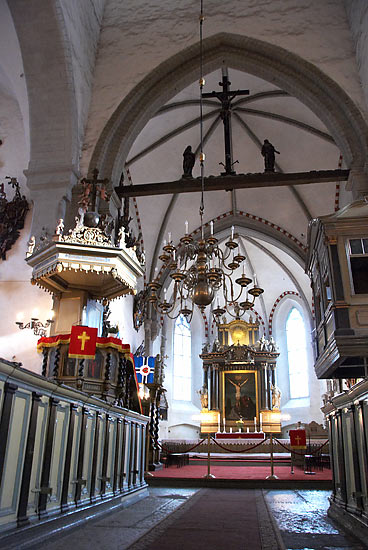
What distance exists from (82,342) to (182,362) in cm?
1267

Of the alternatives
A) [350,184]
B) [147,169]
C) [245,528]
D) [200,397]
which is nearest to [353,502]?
[245,528]

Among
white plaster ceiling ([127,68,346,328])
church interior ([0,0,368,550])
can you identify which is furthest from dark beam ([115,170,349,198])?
white plaster ceiling ([127,68,346,328])

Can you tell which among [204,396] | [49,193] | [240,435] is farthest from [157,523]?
[204,396]

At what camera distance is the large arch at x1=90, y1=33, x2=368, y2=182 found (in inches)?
353

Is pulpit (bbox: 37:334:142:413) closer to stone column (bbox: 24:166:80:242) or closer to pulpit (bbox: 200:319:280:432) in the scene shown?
stone column (bbox: 24:166:80:242)

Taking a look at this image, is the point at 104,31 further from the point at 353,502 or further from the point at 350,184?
the point at 353,502

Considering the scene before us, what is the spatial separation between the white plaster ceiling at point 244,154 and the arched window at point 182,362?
4916 millimetres

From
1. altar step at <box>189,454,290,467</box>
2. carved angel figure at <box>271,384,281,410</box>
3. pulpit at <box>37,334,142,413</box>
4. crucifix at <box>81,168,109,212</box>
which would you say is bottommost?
altar step at <box>189,454,290,467</box>

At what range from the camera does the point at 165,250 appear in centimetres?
707

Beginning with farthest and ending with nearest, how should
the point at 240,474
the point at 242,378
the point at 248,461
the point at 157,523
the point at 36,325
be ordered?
the point at 242,378, the point at 248,461, the point at 240,474, the point at 36,325, the point at 157,523

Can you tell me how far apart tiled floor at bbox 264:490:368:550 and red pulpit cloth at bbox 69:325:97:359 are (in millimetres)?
2938

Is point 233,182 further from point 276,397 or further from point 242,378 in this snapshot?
point 242,378

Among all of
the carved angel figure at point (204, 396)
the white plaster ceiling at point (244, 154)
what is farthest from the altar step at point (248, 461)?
the white plaster ceiling at point (244, 154)

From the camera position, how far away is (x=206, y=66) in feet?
33.6
